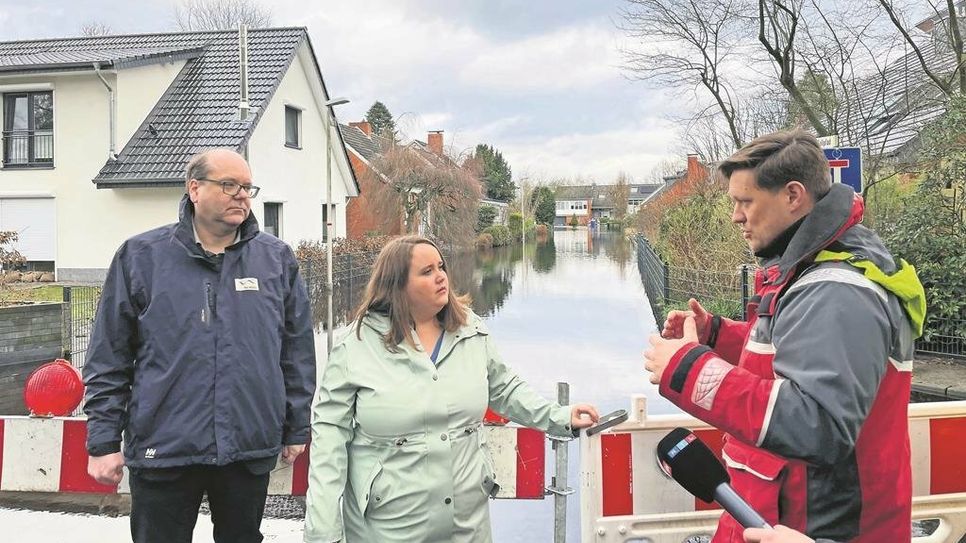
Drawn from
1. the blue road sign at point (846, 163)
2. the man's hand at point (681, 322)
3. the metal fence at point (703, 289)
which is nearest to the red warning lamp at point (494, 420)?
the man's hand at point (681, 322)

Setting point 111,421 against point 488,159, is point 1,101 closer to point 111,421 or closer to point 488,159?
point 111,421

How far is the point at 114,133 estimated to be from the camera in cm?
1970

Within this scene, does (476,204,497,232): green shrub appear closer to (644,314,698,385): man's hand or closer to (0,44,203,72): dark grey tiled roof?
(0,44,203,72): dark grey tiled roof

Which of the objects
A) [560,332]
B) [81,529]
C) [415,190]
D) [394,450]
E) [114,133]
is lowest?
[81,529]

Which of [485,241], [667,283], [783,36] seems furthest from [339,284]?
[485,241]

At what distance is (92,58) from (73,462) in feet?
63.6

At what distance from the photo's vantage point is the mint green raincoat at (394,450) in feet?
8.07

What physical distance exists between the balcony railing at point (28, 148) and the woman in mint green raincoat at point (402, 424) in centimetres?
2138

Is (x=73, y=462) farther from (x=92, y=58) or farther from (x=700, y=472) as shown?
(x=92, y=58)

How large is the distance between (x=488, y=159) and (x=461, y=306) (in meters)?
86.3

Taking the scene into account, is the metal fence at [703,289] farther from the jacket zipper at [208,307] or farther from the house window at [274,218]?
the house window at [274,218]

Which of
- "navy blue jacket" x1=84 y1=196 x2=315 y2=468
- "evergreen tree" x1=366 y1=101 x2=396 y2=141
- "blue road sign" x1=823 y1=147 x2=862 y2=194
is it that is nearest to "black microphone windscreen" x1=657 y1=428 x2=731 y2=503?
"navy blue jacket" x1=84 y1=196 x2=315 y2=468

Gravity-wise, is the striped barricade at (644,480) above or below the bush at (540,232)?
below

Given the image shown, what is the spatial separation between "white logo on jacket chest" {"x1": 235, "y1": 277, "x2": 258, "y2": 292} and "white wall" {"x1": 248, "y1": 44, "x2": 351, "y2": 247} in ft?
59.9
